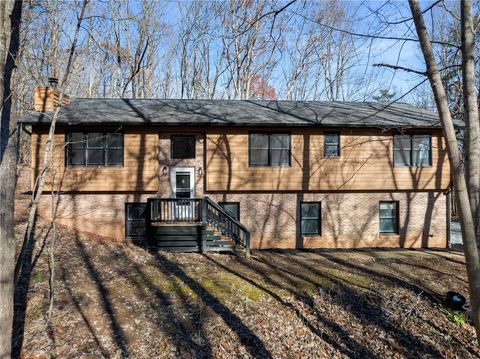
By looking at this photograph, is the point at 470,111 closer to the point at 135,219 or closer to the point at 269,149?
the point at 269,149

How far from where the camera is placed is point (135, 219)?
1400cm

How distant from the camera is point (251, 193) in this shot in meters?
14.3

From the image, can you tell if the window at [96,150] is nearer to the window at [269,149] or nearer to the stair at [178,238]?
the stair at [178,238]

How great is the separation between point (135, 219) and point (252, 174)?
522cm

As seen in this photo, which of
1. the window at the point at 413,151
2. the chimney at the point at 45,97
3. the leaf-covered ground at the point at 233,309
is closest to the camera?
the leaf-covered ground at the point at 233,309

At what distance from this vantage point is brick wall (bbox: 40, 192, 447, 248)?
13.8 metres

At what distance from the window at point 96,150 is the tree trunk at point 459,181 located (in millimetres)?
11308

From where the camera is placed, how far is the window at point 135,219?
1397 centimetres

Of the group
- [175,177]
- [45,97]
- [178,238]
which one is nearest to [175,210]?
[178,238]

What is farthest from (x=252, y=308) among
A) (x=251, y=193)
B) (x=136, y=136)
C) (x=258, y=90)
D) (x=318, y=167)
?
(x=258, y=90)

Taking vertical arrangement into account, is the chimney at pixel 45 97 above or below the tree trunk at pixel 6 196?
above

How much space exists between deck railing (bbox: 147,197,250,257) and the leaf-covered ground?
125 cm

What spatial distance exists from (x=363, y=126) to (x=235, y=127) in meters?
5.41

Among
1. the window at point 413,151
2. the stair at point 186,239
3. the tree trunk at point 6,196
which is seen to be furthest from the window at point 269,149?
the tree trunk at point 6,196
